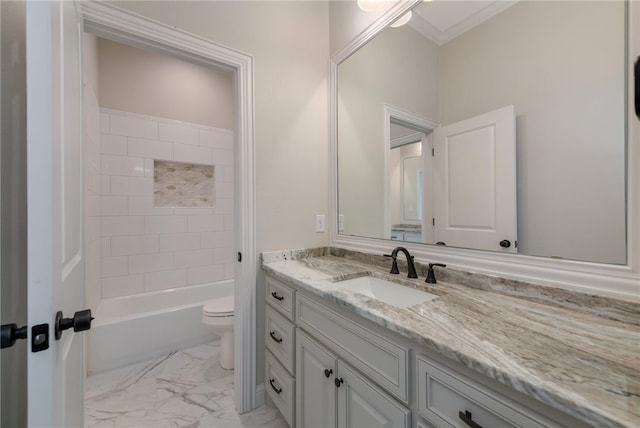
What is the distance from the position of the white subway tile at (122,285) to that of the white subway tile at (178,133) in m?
1.44

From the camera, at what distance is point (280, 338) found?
54.6 inches

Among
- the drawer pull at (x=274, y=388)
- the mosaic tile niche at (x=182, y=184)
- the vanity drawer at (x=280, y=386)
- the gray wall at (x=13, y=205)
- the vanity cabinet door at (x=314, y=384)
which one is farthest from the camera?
the mosaic tile niche at (x=182, y=184)

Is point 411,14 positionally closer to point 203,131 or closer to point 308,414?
point 308,414

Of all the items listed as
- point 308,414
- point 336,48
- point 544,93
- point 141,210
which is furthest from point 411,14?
point 141,210

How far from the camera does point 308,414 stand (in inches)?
45.8

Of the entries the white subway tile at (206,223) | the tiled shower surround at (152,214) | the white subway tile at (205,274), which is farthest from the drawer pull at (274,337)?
the white subway tile at (206,223)

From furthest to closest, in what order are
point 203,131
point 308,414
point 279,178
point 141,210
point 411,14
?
point 203,131 → point 141,210 → point 279,178 → point 411,14 → point 308,414

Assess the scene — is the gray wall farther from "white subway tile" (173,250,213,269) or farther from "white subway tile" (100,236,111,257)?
"white subway tile" (173,250,213,269)

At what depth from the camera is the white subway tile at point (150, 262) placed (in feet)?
8.27

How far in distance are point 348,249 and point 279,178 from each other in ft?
2.17

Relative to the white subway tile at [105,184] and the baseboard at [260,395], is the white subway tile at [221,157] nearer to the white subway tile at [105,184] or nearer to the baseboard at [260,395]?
the white subway tile at [105,184]

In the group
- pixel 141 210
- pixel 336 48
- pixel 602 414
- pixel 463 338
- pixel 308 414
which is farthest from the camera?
pixel 141 210

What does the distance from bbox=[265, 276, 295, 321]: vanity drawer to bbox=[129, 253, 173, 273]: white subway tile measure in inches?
67.8

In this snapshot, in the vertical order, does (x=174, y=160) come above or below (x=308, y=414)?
above
